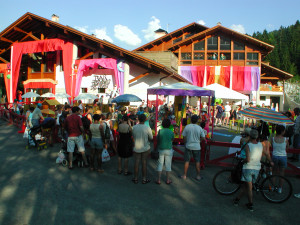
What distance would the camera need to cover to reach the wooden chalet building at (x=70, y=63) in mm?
18219

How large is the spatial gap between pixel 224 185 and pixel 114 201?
2.35 meters

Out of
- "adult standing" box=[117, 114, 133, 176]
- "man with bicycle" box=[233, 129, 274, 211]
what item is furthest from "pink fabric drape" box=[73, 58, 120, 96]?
"man with bicycle" box=[233, 129, 274, 211]

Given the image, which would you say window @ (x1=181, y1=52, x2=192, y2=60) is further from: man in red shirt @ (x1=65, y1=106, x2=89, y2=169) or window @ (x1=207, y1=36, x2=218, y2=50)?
man in red shirt @ (x1=65, y1=106, x2=89, y2=169)

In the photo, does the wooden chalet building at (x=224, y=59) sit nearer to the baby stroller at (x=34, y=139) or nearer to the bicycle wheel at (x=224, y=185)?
the baby stroller at (x=34, y=139)

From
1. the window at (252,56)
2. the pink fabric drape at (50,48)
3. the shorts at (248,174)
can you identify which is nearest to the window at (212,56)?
the window at (252,56)

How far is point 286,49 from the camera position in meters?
67.3

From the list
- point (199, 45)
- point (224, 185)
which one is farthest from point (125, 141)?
point (199, 45)

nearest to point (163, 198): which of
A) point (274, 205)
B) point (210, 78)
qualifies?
point (274, 205)

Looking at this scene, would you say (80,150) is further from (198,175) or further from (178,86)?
(178,86)

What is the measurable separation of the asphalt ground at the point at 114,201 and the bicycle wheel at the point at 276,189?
143 mm

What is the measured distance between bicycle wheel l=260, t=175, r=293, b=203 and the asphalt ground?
5.6 inches

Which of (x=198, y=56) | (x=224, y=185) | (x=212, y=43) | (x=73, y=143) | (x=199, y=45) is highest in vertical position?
(x=212, y=43)

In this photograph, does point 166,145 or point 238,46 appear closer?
point 166,145

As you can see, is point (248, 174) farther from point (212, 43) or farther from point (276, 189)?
point (212, 43)
